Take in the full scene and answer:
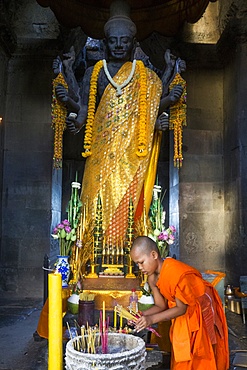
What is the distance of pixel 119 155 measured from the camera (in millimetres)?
4641

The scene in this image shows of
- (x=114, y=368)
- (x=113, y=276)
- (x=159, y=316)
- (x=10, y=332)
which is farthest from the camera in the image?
(x=10, y=332)

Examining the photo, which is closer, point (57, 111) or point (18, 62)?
point (57, 111)

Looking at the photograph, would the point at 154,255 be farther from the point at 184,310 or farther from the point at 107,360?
the point at 107,360

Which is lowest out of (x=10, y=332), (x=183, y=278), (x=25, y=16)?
(x=10, y=332)

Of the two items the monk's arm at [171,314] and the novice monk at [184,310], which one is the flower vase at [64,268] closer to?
the novice monk at [184,310]

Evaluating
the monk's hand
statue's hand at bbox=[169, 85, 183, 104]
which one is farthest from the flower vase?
statue's hand at bbox=[169, 85, 183, 104]

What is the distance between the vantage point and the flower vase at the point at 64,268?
394 centimetres

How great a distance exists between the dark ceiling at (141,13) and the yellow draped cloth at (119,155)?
1.71m

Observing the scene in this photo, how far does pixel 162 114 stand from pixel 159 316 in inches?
116

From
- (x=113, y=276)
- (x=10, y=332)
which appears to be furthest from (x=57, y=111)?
(x=10, y=332)

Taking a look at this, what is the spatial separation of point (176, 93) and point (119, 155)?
103 cm

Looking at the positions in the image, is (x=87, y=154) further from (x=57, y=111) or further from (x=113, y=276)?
(x=113, y=276)

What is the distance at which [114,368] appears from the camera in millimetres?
1481

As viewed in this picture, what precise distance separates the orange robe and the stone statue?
70.3 inches
